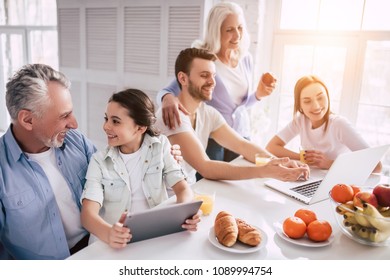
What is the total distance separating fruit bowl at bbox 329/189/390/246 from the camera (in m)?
0.87

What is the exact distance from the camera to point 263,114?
2.58 metres

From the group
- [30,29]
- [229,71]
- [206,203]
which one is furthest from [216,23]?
[30,29]

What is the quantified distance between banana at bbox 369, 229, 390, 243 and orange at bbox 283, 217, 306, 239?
0.17 meters

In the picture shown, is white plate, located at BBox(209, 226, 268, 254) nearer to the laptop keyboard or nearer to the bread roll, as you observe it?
the bread roll

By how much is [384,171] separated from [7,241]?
5.38 ft

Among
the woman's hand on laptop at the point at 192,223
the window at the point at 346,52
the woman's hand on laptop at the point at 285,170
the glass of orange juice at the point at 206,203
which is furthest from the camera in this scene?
the window at the point at 346,52

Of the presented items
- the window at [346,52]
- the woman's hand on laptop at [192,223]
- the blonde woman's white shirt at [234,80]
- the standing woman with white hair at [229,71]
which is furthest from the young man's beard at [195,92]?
the window at [346,52]

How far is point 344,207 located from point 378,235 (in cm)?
10

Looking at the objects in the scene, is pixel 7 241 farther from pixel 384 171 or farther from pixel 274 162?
pixel 384 171

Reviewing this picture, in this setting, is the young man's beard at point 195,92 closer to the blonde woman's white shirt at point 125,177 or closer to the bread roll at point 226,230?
the blonde woman's white shirt at point 125,177

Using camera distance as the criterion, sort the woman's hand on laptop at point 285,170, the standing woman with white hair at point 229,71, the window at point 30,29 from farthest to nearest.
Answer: the window at point 30,29 → the standing woman with white hair at point 229,71 → the woman's hand on laptop at point 285,170

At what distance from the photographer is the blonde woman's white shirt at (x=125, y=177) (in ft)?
3.65

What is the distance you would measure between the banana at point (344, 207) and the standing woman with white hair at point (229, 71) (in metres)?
0.94

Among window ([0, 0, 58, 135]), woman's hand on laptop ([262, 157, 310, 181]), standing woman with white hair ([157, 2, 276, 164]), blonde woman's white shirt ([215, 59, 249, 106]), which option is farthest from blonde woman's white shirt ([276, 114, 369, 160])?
window ([0, 0, 58, 135])
